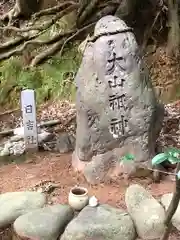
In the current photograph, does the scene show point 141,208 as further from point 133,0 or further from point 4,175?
point 133,0

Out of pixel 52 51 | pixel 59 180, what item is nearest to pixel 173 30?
pixel 52 51

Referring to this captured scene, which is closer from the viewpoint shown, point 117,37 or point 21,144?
point 117,37

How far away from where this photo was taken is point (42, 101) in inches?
294

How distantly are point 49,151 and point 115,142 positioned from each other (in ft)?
3.85

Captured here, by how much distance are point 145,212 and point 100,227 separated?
0.39 metres

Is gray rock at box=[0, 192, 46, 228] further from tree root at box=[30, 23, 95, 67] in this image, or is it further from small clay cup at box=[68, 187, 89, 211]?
tree root at box=[30, 23, 95, 67]

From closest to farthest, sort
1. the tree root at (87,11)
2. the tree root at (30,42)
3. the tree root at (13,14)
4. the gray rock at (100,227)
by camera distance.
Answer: the gray rock at (100,227), the tree root at (87,11), the tree root at (30,42), the tree root at (13,14)

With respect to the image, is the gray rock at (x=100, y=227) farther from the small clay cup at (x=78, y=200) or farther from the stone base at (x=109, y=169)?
the stone base at (x=109, y=169)

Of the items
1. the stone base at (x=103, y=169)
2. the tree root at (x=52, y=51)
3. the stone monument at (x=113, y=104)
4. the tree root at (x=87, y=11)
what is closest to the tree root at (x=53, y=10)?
the tree root at (x=87, y=11)

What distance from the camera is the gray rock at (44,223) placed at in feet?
13.0

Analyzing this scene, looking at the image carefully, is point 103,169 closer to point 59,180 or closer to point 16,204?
point 59,180

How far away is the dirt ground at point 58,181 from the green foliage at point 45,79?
207 cm

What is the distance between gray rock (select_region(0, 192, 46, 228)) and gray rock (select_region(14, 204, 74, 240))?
5.6 inches

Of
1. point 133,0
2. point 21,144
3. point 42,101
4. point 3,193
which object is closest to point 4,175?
point 3,193
